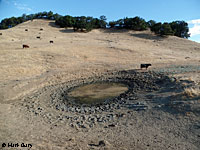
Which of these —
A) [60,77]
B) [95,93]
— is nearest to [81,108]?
[95,93]

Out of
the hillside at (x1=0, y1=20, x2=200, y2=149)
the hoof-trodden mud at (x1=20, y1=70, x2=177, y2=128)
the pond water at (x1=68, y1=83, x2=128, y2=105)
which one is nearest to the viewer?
the hillside at (x1=0, y1=20, x2=200, y2=149)

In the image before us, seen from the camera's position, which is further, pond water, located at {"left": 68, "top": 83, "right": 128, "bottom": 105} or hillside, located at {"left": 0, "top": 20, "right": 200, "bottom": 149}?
pond water, located at {"left": 68, "top": 83, "right": 128, "bottom": 105}

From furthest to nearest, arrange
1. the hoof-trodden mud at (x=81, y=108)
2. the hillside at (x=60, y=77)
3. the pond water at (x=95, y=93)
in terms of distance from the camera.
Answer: the pond water at (x=95, y=93) < the hoof-trodden mud at (x=81, y=108) < the hillside at (x=60, y=77)

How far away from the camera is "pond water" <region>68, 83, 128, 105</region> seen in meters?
10.4

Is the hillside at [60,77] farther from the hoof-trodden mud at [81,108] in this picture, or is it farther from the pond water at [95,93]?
the pond water at [95,93]

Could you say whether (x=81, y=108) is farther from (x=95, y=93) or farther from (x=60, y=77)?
(x=60, y=77)

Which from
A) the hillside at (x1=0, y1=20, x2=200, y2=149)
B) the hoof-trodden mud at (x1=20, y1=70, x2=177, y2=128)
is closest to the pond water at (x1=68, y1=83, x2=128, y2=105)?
the hoof-trodden mud at (x1=20, y1=70, x2=177, y2=128)

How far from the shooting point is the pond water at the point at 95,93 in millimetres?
10363

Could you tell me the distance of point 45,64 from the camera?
19.7 metres

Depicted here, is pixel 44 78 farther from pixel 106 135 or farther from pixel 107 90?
pixel 106 135

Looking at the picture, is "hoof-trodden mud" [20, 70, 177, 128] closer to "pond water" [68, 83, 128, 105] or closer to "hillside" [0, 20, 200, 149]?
"pond water" [68, 83, 128, 105]

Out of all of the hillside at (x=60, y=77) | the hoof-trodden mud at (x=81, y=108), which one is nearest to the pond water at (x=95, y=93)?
the hoof-trodden mud at (x=81, y=108)

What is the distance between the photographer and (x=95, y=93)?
11680mm

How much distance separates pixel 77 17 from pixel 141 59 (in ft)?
126
